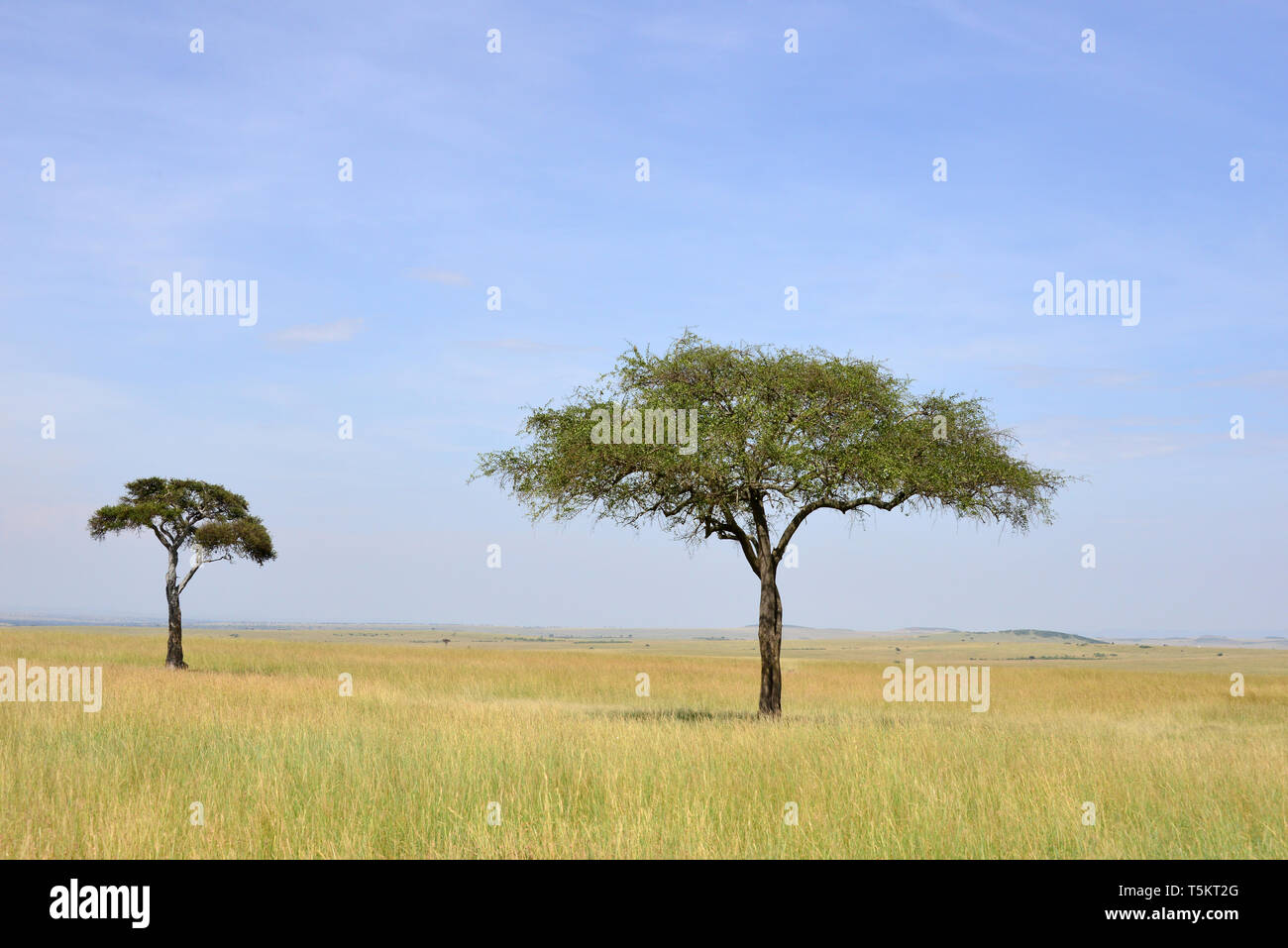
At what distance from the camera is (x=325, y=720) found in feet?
71.1

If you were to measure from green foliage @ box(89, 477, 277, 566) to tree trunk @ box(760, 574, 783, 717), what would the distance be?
29938mm

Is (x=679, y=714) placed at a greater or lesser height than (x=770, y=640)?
lesser

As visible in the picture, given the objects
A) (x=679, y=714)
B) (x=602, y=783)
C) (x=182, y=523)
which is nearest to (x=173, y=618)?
(x=182, y=523)

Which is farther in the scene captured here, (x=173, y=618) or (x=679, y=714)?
(x=173, y=618)

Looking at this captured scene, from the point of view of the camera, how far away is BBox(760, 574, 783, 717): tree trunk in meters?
25.2

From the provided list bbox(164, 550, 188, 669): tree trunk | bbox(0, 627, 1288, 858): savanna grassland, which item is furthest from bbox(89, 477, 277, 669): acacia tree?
bbox(0, 627, 1288, 858): savanna grassland

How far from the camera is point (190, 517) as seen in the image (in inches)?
1753

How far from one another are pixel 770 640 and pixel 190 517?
31962 millimetres

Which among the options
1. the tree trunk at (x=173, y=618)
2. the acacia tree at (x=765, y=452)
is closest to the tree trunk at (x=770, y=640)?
the acacia tree at (x=765, y=452)

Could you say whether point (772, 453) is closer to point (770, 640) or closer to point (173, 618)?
point (770, 640)

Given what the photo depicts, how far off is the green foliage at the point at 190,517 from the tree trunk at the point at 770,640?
2994 cm

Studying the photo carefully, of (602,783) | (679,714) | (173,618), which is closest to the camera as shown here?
(602,783)

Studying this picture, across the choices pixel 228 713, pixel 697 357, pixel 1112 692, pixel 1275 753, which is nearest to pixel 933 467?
pixel 697 357
